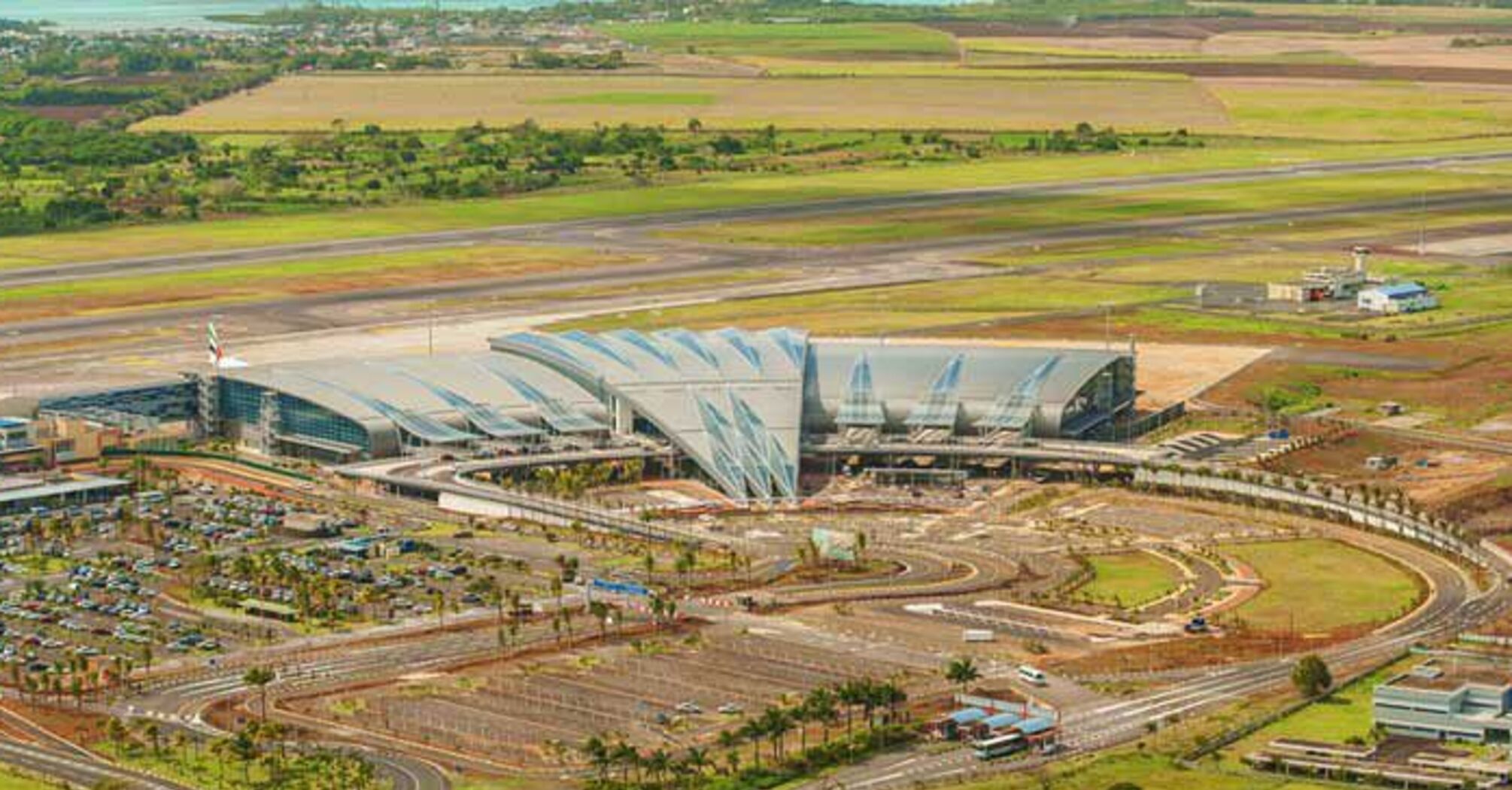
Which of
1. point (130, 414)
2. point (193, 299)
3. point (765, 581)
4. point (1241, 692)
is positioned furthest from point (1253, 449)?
point (193, 299)

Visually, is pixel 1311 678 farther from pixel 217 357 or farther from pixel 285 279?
pixel 285 279

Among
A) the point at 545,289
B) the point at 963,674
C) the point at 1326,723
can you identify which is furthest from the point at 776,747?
the point at 545,289

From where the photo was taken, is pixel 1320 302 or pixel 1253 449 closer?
pixel 1253 449

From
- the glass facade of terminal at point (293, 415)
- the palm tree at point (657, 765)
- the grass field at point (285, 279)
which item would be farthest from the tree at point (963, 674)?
the grass field at point (285, 279)

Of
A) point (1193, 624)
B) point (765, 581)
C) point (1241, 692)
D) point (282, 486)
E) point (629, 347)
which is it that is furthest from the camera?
point (629, 347)

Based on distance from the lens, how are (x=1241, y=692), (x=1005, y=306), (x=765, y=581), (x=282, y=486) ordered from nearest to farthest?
(x=1241, y=692)
(x=765, y=581)
(x=282, y=486)
(x=1005, y=306)

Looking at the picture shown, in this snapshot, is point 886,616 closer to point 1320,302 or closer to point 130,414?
point 130,414
